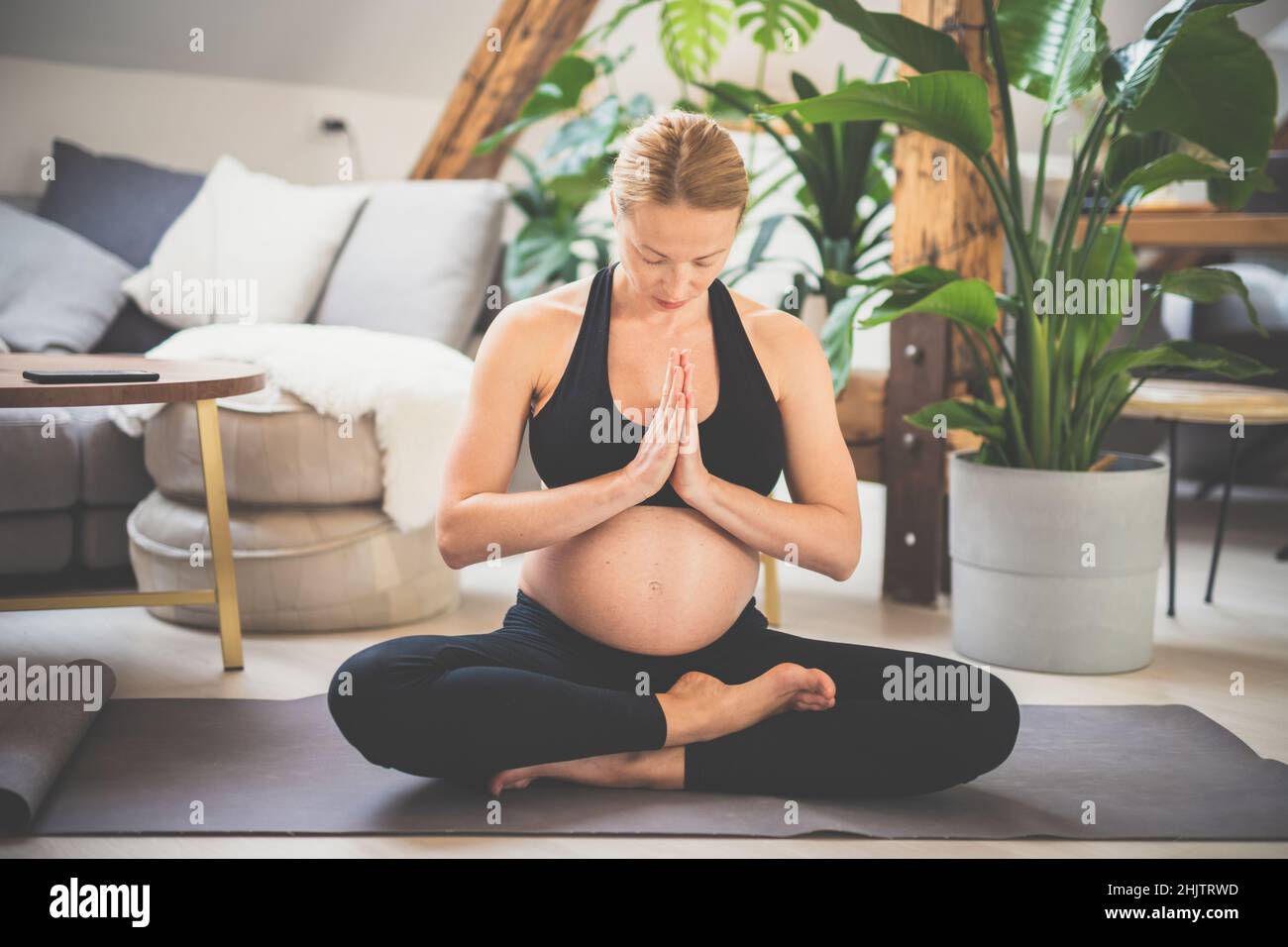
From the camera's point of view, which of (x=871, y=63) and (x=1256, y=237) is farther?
(x=871, y=63)

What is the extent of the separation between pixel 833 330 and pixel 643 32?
2240 millimetres

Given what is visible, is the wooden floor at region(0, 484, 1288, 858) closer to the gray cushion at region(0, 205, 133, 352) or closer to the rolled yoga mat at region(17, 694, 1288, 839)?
the rolled yoga mat at region(17, 694, 1288, 839)

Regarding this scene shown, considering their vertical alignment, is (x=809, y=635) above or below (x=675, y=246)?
below

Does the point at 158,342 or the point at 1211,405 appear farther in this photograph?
the point at 158,342

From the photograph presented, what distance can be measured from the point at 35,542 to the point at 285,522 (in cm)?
56

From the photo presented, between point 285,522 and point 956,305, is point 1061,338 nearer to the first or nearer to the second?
point 956,305

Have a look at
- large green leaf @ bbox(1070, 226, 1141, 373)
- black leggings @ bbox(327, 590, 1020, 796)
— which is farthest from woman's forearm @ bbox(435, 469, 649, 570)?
large green leaf @ bbox(1070, 226, 1141, 373)

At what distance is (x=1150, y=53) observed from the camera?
1924mm

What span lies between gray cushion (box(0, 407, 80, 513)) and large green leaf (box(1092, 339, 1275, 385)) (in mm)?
1930

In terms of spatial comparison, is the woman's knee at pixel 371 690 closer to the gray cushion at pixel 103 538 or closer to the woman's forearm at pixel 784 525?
the woman's forearm at pixel 784 525

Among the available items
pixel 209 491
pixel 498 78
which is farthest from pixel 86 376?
pixel 498 78
